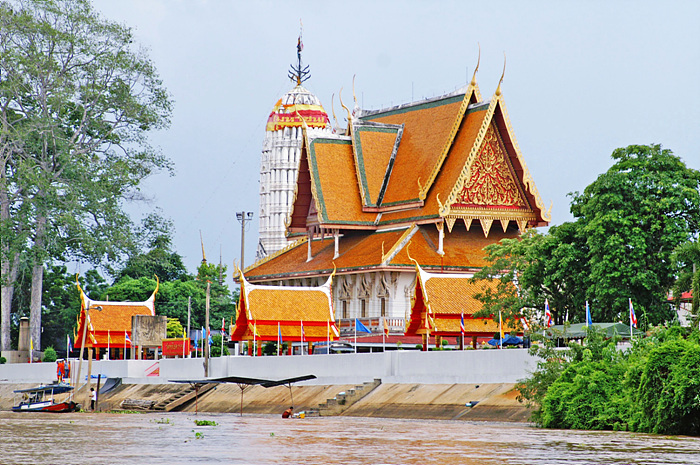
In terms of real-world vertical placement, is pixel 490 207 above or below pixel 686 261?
above

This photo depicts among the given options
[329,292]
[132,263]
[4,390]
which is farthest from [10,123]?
[329,292]

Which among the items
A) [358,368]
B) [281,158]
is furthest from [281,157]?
[358,368]

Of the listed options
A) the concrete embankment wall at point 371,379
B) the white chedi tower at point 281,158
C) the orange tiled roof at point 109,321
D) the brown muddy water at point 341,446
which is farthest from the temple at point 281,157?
the brown muddy water at point 341,446

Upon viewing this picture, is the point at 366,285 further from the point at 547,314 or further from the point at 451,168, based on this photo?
the point at 547,314

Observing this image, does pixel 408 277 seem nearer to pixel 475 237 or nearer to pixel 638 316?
pixel 475 237

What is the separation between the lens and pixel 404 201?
58.7m

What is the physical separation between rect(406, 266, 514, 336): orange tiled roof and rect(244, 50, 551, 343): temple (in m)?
7.07

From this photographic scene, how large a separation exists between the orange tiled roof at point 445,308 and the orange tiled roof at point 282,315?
5.22 m

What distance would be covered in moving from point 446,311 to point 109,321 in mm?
22829

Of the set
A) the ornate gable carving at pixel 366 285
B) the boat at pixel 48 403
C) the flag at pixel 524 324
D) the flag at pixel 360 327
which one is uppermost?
the ornate gable carving at pixel 366 285

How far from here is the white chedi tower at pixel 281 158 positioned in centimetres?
12419

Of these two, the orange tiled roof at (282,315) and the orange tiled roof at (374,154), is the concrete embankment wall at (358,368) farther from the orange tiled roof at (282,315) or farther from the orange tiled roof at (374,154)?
the orange tiled roof at (374,154)

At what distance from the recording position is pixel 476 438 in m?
23.0

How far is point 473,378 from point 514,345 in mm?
8435
